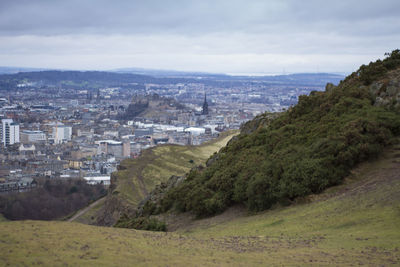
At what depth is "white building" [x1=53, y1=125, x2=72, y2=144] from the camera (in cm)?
11270

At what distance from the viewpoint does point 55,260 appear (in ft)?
31.7

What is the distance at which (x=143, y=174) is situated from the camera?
4697cm

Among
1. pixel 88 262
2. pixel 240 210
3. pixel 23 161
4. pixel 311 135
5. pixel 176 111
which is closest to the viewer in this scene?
pixel 88 262

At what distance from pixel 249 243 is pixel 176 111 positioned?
15820cm

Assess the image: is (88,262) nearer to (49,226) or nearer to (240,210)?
(49,226)

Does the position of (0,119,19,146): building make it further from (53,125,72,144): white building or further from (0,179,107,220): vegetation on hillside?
(0,179,107,220): vegetation on hillside

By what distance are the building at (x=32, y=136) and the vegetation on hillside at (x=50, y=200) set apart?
47.6m

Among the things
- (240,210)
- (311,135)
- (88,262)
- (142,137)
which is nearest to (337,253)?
(88,262)

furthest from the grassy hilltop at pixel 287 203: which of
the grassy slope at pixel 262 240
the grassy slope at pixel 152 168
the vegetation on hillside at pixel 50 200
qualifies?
the vegetation on hillside at pixel 50 200

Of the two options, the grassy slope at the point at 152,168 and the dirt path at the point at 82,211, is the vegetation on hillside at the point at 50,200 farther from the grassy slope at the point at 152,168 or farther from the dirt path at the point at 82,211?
the grassy slope at the point at 152,168

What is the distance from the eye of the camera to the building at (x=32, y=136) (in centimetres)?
10871

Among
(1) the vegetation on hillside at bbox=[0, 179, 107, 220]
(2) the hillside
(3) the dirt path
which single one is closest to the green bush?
(2) the hillside

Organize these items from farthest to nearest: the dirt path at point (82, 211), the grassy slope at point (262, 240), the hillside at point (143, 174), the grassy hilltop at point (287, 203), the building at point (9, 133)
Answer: the building at point (9, 133), the dirt path at point (82, 211), the hillside at point (143, 174), the grassy hilltop at point (287, 203), the grassy slope at point (262, 240)

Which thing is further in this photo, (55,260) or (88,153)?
(88,153)
